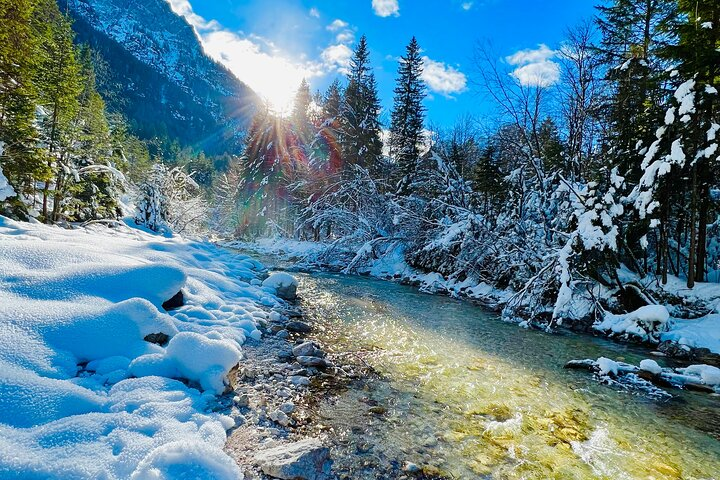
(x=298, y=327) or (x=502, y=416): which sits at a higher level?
(x=298, y=327)

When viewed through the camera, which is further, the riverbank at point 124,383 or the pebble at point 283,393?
the pebble at point 283,393

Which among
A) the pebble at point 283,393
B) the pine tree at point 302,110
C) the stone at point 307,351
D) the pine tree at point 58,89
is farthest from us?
the pine tree at point 302,110

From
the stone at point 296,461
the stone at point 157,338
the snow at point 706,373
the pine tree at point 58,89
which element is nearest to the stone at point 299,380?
the stone at point 296,461

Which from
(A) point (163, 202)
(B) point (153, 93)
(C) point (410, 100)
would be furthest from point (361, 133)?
(B) point (153, 93)

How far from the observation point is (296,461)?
304cm

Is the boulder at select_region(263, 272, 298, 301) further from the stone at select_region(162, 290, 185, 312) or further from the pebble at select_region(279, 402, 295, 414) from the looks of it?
the pebble at select_region(279, 402, 295, 414)

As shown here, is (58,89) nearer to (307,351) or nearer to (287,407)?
(307,351)

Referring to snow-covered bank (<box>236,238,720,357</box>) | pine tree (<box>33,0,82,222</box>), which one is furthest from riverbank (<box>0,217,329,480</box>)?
pine tree (<box>33,0,82,222</box>)

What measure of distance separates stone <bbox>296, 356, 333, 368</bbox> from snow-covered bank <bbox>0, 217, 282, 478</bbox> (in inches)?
45.3

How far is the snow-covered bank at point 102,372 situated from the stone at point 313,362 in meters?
1.15

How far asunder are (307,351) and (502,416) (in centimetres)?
315

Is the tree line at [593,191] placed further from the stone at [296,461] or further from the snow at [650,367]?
the stone at [296,461]

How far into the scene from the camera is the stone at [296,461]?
2.94 metres

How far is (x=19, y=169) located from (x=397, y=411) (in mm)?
15467
